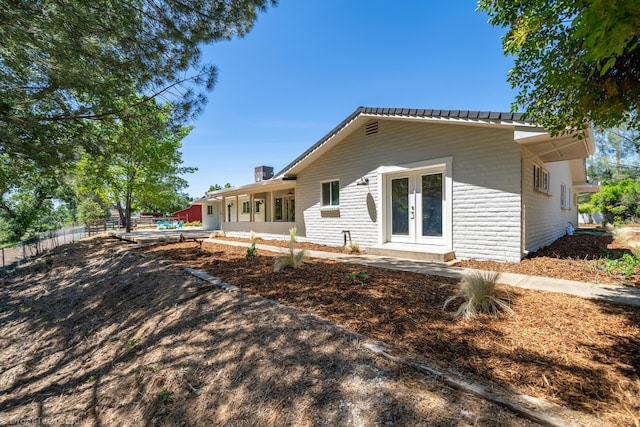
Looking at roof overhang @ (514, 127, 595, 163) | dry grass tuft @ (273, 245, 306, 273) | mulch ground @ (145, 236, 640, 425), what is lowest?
mulch ground @ (145, 236, 640, 425)

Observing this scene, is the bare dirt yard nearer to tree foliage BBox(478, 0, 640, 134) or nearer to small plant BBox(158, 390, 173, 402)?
small plant BBox(158, 390, 173, 402)

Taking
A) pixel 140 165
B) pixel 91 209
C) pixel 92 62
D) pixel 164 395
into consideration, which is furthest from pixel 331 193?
pixel 91 209

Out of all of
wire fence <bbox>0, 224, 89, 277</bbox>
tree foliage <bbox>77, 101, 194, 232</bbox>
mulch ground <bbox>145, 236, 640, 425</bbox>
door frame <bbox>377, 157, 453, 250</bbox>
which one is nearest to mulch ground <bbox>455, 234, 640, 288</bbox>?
mulch ground <bbox>145, 236, 640, 425</bbox>

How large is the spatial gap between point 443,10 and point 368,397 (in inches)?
361

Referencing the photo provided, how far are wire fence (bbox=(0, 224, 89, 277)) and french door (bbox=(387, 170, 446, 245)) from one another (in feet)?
43.1

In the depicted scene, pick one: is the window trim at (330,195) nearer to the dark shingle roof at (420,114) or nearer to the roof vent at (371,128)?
the dark shingle roof at (420,114)

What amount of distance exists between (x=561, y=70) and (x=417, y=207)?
210 inches

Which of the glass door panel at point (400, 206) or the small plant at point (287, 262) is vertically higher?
the glass door panel at point (400, 206)

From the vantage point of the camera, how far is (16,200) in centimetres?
2211

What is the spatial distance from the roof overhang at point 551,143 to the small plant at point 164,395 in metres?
5.70

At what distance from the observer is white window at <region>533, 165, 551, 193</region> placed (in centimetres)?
763

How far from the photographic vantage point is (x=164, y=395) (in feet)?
8.87

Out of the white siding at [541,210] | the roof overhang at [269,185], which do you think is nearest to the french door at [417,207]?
the white siding at [541,210]

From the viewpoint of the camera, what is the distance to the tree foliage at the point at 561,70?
9.18 feet
